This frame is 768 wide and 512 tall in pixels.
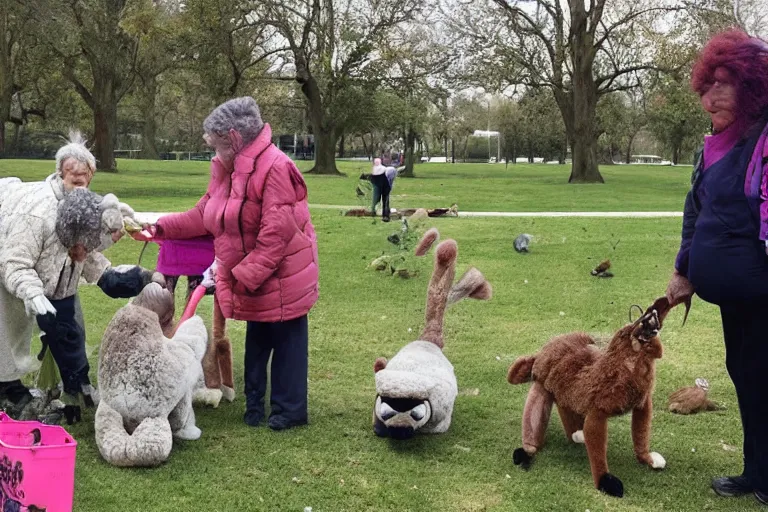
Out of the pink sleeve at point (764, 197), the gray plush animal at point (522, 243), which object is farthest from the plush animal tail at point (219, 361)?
the gray plush animal at point (522, 243)

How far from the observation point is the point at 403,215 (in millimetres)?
13547

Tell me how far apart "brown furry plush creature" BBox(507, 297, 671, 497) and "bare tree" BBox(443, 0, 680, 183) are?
950 inches

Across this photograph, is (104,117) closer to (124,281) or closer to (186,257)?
(186,257)

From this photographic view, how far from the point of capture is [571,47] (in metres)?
26.5

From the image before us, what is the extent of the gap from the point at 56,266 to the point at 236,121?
3.81 feet

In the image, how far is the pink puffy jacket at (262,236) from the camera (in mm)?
3869

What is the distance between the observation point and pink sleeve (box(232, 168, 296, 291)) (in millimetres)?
3850

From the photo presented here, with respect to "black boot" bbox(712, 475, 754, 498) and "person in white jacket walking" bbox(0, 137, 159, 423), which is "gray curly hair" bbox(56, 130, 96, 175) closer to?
"person in white jacket walking" bbox(0, 137, 159, 423)

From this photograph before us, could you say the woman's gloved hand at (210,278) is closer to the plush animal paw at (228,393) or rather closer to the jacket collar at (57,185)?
the plush animal paw at (228,393)

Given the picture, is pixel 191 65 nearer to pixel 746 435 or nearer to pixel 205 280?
pixel 205 280

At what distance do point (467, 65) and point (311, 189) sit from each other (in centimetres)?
942

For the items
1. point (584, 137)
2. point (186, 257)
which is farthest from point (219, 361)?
point (584, 137)

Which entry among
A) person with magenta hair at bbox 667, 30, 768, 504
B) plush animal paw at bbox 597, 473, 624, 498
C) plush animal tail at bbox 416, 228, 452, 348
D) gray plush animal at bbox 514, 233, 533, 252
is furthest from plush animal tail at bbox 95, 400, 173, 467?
gray plush animal at bbox 514, 233, 533, 252

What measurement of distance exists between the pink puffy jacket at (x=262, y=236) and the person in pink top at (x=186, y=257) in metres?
0.49
